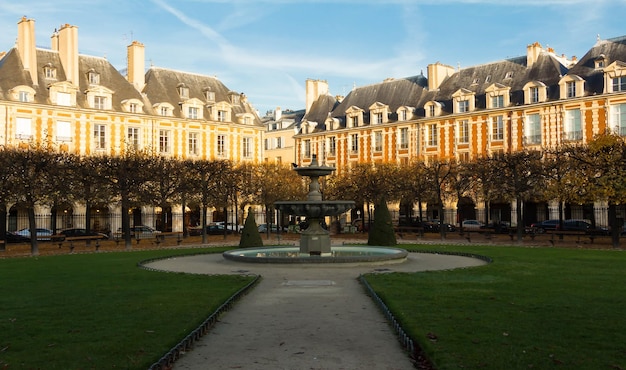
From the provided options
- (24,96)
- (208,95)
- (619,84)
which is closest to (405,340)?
(619,84)

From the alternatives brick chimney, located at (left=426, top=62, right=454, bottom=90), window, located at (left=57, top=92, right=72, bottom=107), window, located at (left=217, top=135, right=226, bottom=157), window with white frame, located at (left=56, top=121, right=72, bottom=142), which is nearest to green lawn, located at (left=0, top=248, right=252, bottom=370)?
window with white frame, located at (left=56, top=121, right=72, bottom=142)

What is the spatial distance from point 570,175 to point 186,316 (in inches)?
915

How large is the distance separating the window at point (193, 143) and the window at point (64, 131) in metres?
10.1

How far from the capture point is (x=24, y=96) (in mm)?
42562

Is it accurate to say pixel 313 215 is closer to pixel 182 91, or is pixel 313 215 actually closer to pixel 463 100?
pixel 463 100

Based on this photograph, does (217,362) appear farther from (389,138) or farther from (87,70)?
(389,138)

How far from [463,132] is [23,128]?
108 ft

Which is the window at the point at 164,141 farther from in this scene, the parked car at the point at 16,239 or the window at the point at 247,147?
the parked car at the point at 16,239

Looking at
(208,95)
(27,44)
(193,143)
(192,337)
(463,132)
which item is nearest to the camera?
(192,337)

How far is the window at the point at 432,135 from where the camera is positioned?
51719 millimetres

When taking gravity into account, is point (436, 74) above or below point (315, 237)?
above

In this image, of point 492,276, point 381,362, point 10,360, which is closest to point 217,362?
point 381,362

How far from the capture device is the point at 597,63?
4359 centimetres

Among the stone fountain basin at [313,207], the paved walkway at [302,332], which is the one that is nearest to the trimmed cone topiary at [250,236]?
the stone fountain basin at [313,207]
